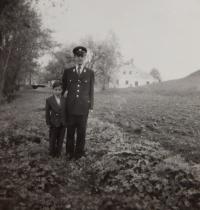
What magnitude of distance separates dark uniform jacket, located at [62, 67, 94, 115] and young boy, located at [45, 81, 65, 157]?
264mm

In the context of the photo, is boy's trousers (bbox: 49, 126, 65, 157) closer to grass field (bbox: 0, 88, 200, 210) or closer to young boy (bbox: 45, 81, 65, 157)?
young boy (bbox: 45, 81, 65, 157)

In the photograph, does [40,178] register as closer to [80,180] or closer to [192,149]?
[80,180]

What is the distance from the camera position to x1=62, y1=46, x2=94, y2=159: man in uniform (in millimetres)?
8477

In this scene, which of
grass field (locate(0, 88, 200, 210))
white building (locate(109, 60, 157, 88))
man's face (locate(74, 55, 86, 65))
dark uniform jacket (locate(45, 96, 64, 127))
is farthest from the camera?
white building (locate(109, 60, 157, 88))

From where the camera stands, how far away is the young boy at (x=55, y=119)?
8.60 meters

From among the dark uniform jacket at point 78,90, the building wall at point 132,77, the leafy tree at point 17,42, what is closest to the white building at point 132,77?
the building wall at point 132,77

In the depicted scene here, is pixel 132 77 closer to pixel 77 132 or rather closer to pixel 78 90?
pixel 77 132

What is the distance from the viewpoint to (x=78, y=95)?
8.49m

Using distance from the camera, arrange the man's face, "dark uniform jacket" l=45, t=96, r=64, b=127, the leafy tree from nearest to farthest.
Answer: the man's face
"dark uniform jacket" l=45, t=96, r=64, b=127
the leafy tree

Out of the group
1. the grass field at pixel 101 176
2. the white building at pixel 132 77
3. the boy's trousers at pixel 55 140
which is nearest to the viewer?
the grass field at pixel 101 176

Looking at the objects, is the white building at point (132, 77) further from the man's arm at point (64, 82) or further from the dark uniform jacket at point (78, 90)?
the dark uniform jacket at point (78, 90)

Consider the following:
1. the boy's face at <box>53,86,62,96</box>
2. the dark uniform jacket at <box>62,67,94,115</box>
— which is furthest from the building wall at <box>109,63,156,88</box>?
the dark uniform jacket at <box>62,67,94,115</box>

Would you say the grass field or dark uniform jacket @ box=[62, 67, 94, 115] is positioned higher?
dark uniform jacket @ box=[62, 67, 94, 115]

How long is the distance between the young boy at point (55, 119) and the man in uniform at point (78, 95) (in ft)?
0.56
